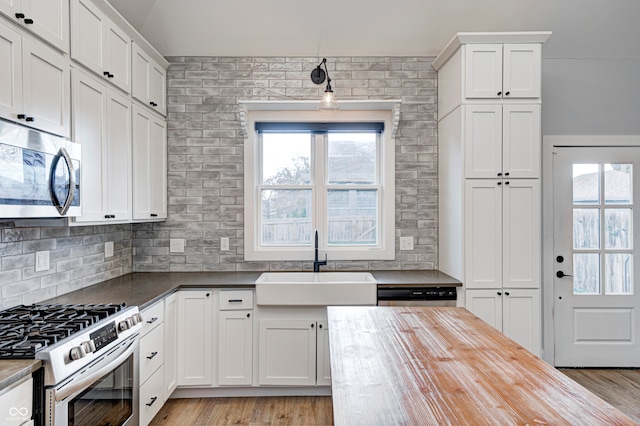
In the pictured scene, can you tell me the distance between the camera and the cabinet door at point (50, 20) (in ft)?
5.84

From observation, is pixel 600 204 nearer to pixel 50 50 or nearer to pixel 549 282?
pixel 549 282

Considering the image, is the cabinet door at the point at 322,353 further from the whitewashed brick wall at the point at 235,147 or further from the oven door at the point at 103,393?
the oven door at the point at 103,393

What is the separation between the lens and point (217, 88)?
3.47 meters

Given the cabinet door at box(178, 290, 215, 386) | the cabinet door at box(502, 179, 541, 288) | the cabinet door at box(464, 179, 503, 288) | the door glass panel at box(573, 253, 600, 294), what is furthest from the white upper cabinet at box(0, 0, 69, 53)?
the door glass panel at box(573, 253, 600, 294)

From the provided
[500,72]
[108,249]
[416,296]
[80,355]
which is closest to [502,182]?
[500,72]

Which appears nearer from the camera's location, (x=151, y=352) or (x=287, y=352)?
(x=151, y=352)

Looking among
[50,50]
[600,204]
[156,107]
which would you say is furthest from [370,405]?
[600,204]

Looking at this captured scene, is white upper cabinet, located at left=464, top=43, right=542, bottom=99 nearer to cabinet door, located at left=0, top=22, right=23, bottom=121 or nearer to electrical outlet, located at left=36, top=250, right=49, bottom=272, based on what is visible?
cabinet door, located at left=0, top=22, right=23, bottom=121

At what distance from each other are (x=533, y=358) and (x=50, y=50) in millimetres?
2558

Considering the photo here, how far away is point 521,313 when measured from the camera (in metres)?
2.93

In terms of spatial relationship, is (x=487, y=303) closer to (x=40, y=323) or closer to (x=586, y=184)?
(x=586, y=184)

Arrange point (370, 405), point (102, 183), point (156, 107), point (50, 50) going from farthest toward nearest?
point (156, 107) → point (102, 183) → point (50, 50) → point (370, 405)

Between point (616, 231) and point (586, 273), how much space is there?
47 cm

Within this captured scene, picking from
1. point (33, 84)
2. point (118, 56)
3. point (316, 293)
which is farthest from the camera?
point (316, 293)
